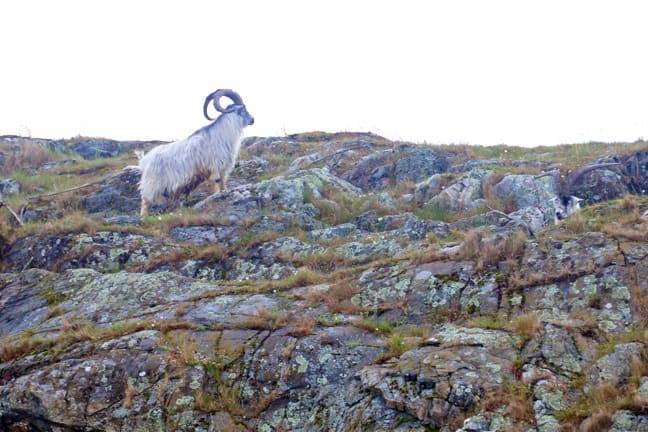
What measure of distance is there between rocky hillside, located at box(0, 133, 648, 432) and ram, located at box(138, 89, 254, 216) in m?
1.46

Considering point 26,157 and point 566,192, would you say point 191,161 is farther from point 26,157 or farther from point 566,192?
point 26,157

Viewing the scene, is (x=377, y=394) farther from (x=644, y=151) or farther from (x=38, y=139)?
(x=38, y=139)

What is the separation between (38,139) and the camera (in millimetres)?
25531

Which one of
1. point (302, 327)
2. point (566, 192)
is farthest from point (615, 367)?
point (566, 192)

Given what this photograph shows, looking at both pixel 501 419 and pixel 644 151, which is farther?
pixel 644 151

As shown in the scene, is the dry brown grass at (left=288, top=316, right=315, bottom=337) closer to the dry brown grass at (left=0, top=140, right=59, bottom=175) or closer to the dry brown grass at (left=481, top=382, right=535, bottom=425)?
the dry brown grass at (left=481, top=382, right=535, bottom=425)

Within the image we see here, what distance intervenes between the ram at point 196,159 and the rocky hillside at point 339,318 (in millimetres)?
1458

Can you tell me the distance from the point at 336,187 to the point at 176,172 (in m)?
3.79

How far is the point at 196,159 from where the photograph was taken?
16.4 metres

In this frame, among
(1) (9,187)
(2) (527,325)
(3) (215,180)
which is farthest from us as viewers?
(1) (9,187)

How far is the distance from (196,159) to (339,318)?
339 inches

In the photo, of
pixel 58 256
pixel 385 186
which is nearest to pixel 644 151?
pixel 385 186

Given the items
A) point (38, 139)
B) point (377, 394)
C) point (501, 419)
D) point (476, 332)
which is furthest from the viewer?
point (38, 139)

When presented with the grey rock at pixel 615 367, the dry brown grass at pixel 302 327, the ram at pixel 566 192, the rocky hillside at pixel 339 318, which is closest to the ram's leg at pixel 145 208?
the rocky hillside at pixel 339 318
